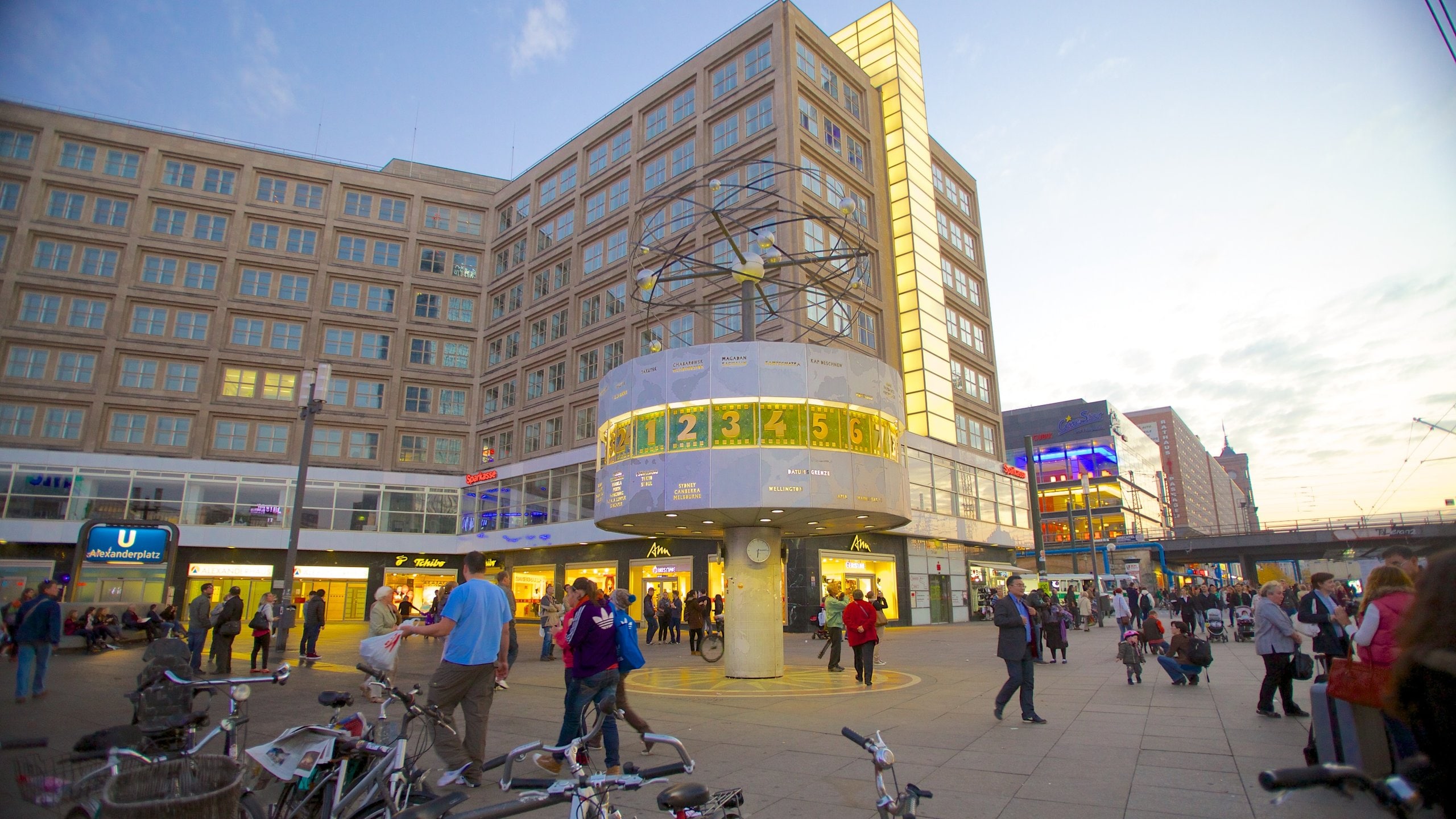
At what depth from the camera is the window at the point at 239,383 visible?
1837 inches

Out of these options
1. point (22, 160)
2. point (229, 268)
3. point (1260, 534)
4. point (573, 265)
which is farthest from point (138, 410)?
point (1260, 534)

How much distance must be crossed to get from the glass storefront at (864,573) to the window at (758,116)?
68.4 ft

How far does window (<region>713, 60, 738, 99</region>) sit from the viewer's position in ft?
130

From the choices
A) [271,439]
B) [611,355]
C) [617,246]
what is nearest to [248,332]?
[271,439]

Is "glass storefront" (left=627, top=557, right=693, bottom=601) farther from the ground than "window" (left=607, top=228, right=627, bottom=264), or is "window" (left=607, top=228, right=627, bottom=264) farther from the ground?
"window" (left=607, top=228, right=627, bottom=264)

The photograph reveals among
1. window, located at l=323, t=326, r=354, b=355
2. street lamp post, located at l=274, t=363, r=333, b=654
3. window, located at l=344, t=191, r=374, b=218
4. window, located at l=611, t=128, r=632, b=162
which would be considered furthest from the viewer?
window, located at l=344, t=191, r=374, b=218

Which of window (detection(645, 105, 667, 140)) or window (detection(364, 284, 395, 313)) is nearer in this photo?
window (detection(645, 105, 667, 140))

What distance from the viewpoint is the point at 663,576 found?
1474 inches

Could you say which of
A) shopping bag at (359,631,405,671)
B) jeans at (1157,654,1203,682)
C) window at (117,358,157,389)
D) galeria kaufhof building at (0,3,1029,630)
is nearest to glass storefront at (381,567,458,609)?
galeria kaufhof building at (0,3,1029,630)

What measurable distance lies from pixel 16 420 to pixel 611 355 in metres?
34.0

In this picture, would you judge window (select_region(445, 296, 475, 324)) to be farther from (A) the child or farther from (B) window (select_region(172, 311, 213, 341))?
(A) the child

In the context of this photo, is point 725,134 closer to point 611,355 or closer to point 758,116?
point 758,116

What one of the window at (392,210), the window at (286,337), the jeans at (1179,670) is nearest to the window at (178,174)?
the window at (286,337)

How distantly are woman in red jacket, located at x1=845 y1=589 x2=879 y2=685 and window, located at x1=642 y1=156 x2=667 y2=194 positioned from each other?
32196 mm
